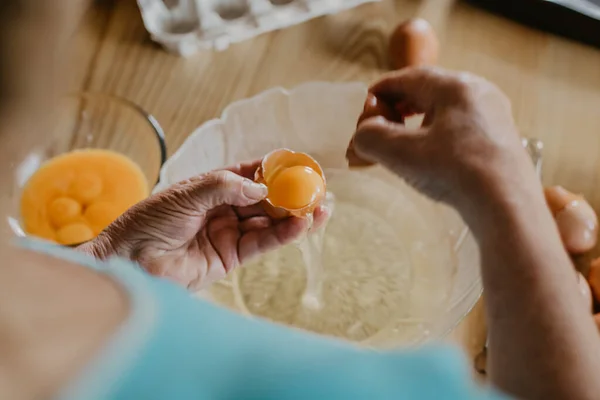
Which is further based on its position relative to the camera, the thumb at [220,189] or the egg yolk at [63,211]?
the egg yolk at [63,211]

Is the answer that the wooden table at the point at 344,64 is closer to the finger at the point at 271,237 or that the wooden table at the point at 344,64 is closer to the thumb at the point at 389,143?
the finger at the point at 271,237

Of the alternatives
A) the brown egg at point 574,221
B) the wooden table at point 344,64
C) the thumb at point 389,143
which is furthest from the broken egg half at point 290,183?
the brown egg at point 574,221

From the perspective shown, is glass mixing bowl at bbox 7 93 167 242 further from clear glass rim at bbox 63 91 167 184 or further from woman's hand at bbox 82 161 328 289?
woman's hand at bbox 82 161 328 289

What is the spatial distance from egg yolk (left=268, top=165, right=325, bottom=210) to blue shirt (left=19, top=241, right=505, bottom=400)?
0.43 meters

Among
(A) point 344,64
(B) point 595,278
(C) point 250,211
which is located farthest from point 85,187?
(B) point 595,278

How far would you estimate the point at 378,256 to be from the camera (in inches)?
37.3

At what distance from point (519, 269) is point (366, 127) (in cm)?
24

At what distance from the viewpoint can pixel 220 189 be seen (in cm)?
74

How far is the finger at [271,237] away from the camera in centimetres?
85

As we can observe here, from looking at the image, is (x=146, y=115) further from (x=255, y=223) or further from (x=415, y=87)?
(x=415, y=87)

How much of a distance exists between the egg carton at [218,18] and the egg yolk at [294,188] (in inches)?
15.2

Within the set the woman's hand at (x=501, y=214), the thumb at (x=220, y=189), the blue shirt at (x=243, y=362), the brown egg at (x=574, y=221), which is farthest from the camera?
the brown egg at (x=574, y=221)

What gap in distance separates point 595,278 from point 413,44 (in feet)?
1.49

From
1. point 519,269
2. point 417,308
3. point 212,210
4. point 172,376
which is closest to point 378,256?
point 417,308
